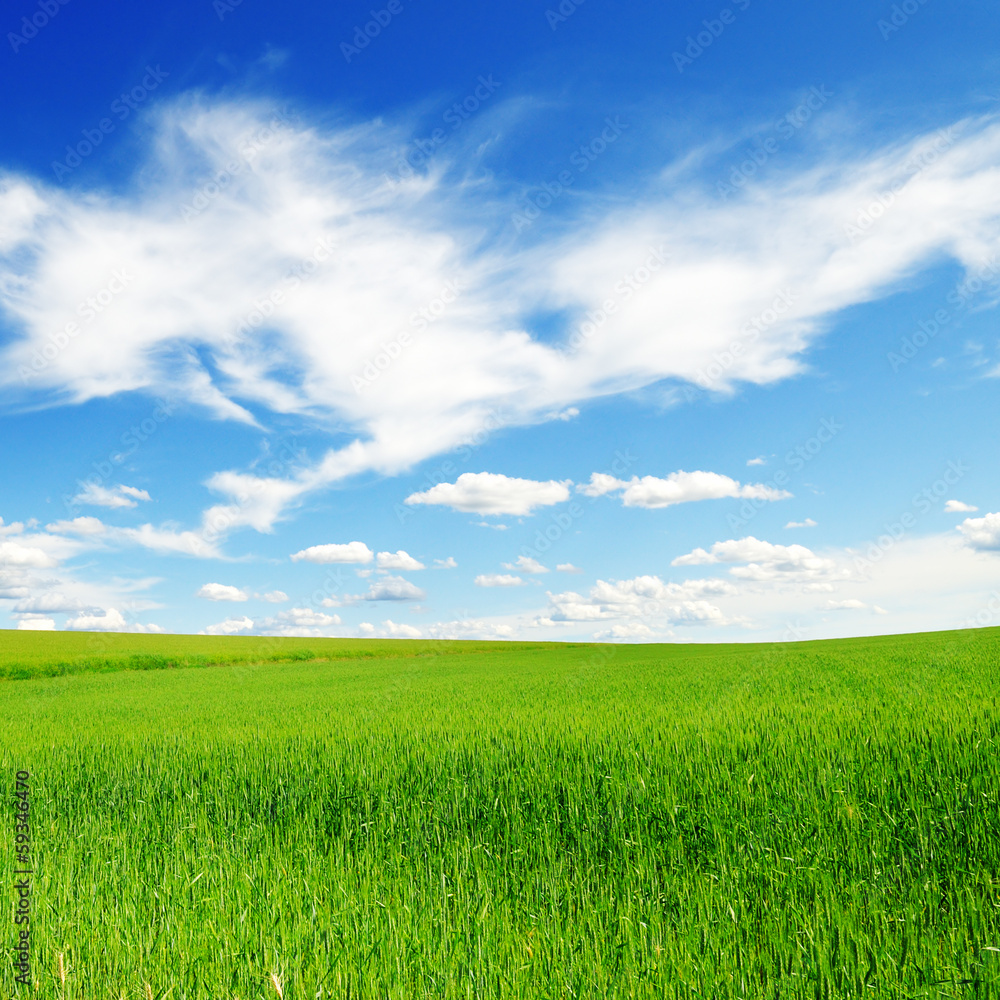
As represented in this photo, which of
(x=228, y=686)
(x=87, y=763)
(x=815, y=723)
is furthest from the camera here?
(x=228, y=686)

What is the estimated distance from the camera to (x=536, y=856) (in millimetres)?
6152

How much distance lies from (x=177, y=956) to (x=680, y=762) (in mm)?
5427

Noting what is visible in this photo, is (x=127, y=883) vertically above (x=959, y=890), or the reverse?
(x=959, y=890)

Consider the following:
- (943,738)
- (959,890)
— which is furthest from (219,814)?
(943,738)

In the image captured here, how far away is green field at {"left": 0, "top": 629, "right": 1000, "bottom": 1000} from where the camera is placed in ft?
13.2

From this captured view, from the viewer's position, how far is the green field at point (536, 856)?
4.04m

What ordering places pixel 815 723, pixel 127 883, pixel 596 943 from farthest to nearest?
pixel 815 723
pixel 127 883
pixel 596 943

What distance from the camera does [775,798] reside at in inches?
256

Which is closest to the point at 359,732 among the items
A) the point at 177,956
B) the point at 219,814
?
the point at 219,814

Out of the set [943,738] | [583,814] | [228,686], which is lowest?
[228,686]

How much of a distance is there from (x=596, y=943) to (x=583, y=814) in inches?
98.7

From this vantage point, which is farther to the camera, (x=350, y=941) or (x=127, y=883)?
(x=127, y=883)

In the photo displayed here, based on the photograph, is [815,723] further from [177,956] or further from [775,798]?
[177,956]

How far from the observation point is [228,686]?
27422 millimetres
